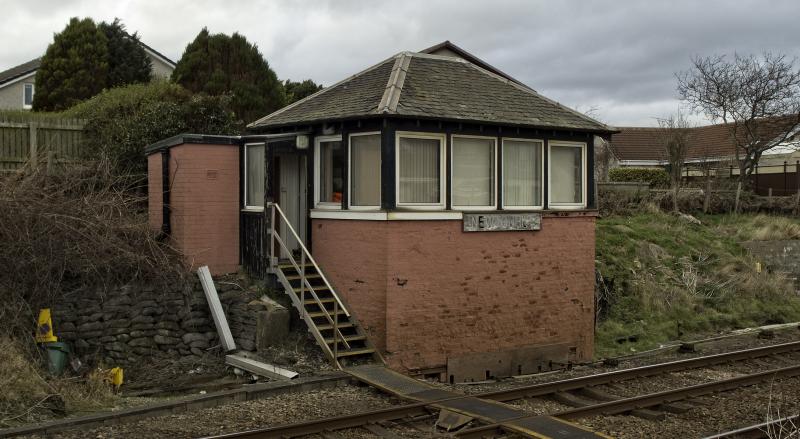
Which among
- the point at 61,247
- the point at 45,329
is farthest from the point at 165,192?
the point at 45,329

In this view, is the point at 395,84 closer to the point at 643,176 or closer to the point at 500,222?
the point at 500,222

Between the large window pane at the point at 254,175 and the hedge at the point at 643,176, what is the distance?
68.0ft

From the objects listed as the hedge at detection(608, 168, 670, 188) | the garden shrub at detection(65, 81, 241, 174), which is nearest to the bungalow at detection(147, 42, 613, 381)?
the garden shrub at detection(65, 81, 241, 174)

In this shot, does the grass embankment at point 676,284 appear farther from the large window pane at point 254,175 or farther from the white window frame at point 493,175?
the large window pane at point 254,175

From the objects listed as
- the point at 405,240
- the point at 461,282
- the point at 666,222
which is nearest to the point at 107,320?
the point at 405,240

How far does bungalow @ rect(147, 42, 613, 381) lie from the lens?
11.7 m

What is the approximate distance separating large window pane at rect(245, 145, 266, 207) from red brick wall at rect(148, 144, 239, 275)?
0.21 metres

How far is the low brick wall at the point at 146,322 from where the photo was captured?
1162cm

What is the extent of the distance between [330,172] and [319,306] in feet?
7.60

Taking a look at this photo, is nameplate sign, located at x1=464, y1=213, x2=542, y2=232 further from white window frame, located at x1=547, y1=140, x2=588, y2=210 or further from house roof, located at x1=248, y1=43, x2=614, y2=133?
house roof, located at x1=248, y1=43, x2=614, y2=133

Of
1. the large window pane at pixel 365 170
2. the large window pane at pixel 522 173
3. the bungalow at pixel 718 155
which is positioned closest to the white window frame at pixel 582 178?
the large window pane at pixel 522 173

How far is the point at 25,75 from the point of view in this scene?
37000mm

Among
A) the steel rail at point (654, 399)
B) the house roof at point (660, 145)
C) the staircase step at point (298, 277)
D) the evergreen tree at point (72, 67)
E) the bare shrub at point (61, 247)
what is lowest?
the steel rail at point (654, 399)

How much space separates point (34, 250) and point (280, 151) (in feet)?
13.6
